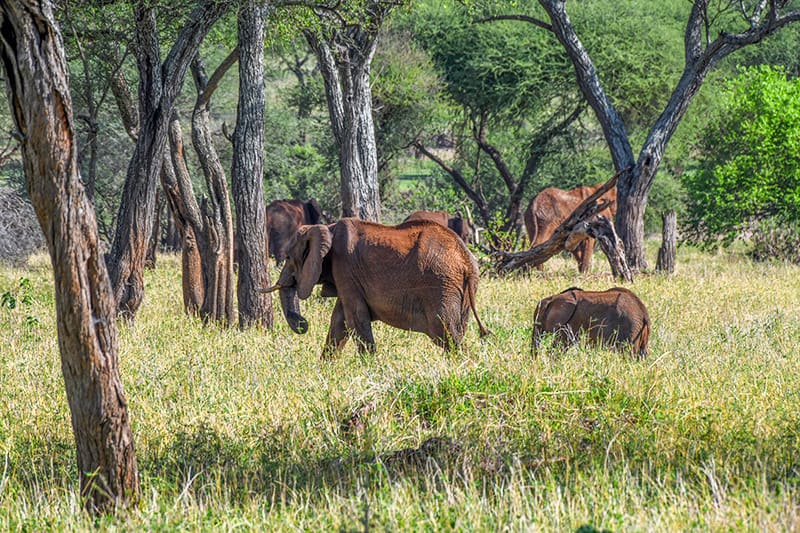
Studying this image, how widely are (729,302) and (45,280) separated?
11.3m

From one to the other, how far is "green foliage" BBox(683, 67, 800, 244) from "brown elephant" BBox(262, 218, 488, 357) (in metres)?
12.8

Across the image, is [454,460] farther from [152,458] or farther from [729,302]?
[729,302]

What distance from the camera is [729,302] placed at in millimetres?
12578

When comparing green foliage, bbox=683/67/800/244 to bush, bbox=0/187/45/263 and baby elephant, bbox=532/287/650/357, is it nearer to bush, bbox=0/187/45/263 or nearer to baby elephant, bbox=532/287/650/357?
baby elephant, bbox=532/287/650/357

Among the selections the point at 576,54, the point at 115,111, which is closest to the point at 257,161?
the point at 576,54

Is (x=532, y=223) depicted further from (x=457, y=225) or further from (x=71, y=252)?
(x=71, y=252)

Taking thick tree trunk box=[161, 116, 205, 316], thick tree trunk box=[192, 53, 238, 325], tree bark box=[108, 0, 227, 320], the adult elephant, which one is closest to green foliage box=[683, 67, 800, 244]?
the adult elephant

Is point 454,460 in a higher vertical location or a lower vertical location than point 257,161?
lower

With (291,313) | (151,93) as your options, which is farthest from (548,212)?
(151,93)

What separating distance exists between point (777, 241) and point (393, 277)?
562 inches

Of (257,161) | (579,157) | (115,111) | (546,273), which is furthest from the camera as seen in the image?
(579,157)

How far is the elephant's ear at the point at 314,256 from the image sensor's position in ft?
30.1

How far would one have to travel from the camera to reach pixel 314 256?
9234 millimetres

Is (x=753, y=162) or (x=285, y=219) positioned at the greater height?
(x=753, y=162)
